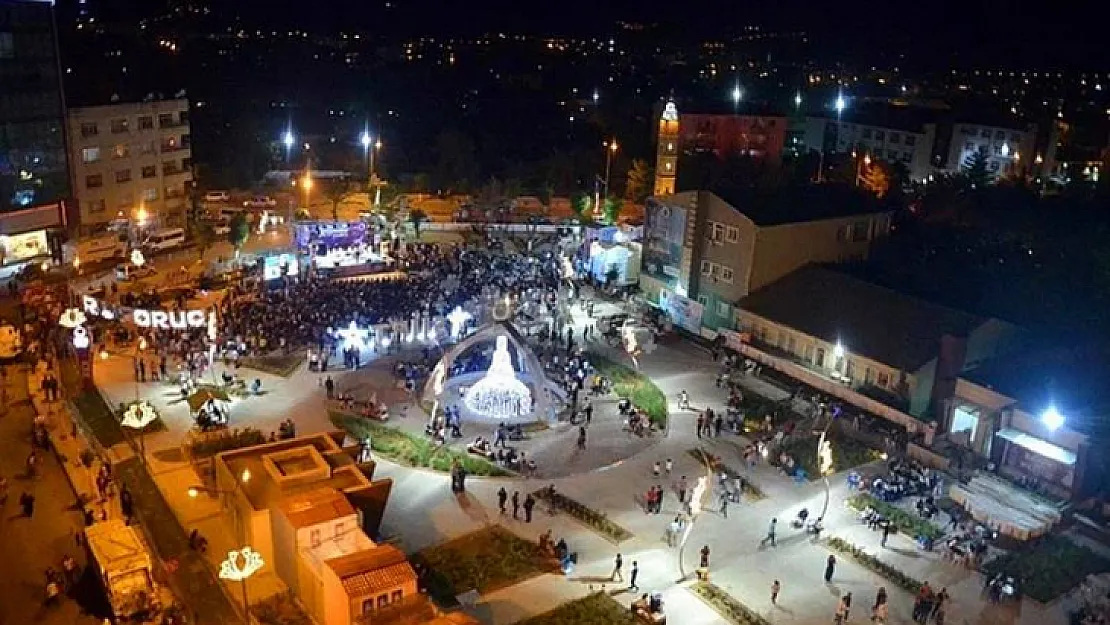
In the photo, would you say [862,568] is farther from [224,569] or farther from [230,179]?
[230,179]

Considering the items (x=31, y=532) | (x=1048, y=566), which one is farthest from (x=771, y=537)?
(x=31, y=532)

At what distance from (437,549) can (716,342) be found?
21.0 m

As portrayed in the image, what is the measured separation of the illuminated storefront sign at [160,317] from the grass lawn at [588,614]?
23536mm

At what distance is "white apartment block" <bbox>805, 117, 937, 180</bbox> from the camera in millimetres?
74250

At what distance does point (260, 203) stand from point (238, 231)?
13.2m

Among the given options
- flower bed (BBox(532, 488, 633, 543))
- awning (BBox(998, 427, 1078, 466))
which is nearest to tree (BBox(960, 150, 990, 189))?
awning (BBox(998, 427, 1078, 466))

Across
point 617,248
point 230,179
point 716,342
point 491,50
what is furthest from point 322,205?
point 491,50

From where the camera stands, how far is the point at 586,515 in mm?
28156

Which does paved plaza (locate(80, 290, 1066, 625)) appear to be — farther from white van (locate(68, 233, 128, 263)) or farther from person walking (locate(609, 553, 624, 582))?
white van (locate(68, 233, 128, 263))

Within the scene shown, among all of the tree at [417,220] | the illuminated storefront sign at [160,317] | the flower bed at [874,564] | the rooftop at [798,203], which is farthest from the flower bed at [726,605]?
the tree at [417,220]

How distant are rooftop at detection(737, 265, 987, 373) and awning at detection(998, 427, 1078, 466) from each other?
190 inches

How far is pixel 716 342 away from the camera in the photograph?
43281 millimetres

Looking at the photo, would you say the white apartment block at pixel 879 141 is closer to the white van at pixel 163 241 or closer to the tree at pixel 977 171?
the tree at pixel 977 171

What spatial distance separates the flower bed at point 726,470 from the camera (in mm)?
29938
